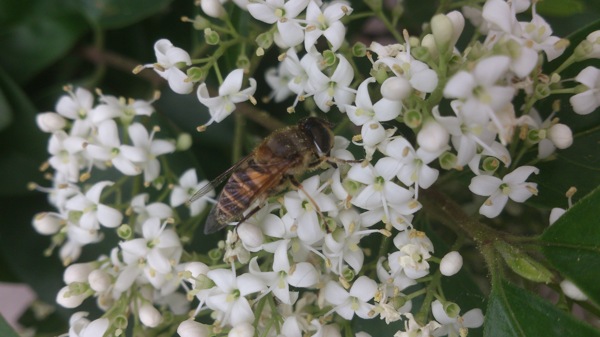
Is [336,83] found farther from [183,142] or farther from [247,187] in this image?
[183,142]

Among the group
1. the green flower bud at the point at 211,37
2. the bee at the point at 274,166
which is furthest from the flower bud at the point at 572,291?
the green flower bud at the point at 211,37

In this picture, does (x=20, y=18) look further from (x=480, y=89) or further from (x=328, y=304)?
(x=480, y=89)

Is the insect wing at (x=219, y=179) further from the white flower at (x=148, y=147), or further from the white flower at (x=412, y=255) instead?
the white flower at (x=412, y=255)

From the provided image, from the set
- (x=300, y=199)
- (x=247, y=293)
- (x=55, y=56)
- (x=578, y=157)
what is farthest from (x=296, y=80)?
(x=55, y=56)

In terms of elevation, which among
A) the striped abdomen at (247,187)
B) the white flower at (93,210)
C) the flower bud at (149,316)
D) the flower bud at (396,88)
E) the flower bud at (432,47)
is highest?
the flower bud at (432,47)

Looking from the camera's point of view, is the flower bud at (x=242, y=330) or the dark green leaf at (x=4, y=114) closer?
the flower bud at (x=242, y=330)

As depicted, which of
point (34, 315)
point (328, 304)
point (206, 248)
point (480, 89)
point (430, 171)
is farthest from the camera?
point (34, 315)

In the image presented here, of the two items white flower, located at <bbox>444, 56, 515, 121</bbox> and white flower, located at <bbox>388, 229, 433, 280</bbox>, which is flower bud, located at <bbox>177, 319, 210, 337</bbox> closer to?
white flower, located at <bbox>388, 229, 433, 280</bbox>
